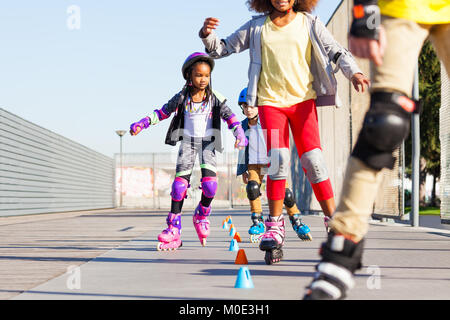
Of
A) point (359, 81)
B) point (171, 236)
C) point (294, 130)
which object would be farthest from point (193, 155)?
point (359, 81)

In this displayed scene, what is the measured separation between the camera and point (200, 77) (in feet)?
19.6

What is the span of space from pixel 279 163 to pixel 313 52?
95cm

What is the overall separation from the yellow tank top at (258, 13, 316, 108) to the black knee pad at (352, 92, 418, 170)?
1.98 metres

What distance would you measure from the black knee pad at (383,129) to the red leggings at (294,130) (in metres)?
1.90

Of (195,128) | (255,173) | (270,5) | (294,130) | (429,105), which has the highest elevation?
(429,105)

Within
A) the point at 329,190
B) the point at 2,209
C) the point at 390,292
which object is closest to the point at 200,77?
the point at 329,190

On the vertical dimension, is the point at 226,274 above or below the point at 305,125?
below

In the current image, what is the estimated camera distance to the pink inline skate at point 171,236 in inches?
230

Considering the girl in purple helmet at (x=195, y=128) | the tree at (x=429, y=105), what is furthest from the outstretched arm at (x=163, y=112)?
the tree at (x=429, y=105)

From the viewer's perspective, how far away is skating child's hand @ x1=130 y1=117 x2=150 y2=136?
586 centimetres

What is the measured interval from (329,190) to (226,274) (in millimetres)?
1091

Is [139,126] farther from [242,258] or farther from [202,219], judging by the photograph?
[242,258]

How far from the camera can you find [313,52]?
15.1 ft
